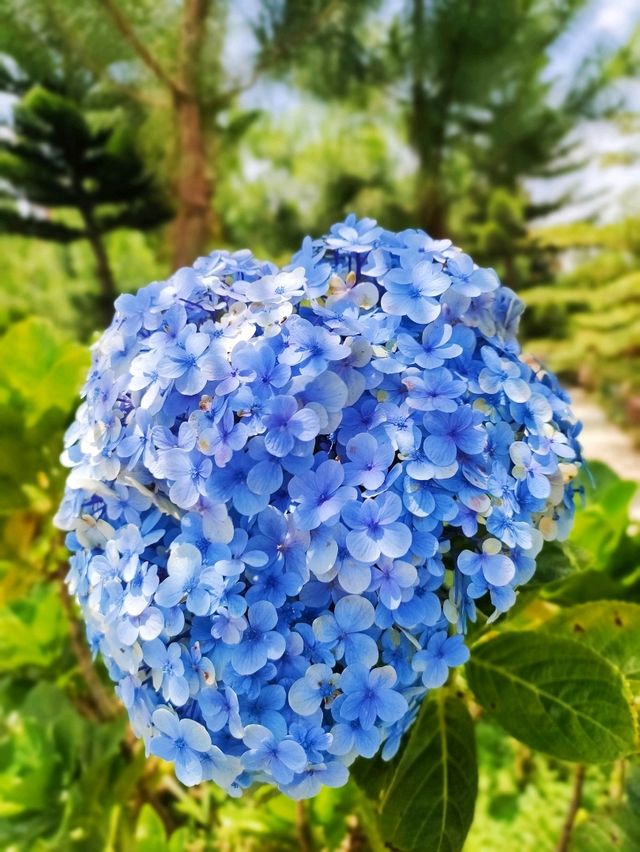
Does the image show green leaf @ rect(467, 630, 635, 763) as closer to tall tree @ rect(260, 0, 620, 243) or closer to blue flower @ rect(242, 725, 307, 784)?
blue flower @ rect(242, 725, 307, 784)

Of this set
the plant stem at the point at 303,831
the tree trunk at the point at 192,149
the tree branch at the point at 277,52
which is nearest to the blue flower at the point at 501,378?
the plant stem at the point at 303,831

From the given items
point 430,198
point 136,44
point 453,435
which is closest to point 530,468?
point 453,435

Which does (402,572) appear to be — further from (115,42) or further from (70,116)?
(70,116)

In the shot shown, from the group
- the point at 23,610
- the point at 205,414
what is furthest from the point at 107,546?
the point at 23,610

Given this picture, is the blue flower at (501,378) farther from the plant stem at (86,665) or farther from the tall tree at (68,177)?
the tall tree at (68,177)

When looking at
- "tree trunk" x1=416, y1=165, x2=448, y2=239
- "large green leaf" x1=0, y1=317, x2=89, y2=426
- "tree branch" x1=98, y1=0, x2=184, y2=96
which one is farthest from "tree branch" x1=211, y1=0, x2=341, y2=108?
"large green leaf" x1=0, y1=317, x2=89, y2=426

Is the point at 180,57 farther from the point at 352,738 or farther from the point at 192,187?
the point at 352,738

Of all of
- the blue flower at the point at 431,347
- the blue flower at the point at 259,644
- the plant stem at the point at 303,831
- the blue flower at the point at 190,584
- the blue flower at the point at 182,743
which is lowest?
the plant stem at the point at 303,831
